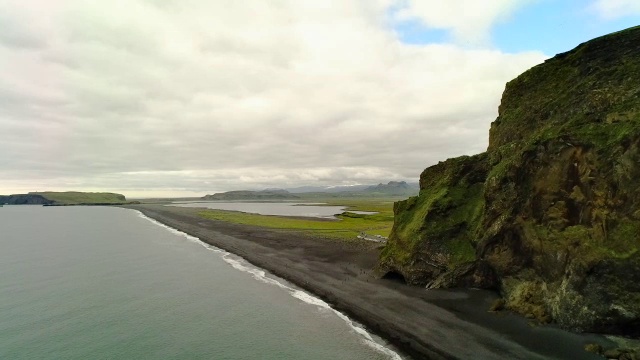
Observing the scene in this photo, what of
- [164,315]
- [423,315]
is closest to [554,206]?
[423,315]

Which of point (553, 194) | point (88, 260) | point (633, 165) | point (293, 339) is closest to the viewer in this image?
point (633, 165)

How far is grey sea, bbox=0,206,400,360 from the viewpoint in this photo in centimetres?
2897

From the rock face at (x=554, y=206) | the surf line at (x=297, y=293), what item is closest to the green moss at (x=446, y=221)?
the rock face at (x=554, y=206)

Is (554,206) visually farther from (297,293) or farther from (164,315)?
(164,315)

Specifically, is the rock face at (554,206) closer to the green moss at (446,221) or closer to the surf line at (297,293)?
the green moss at (446,221)

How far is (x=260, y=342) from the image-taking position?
3058cm

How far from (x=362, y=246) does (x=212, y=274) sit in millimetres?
30840

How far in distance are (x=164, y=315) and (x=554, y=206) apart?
40.1 meters

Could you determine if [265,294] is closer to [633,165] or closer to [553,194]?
[553,194]

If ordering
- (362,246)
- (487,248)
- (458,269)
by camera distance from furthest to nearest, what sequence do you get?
(362,246) < (458,269) < (487,248)

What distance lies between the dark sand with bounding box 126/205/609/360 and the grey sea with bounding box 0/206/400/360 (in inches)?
86.2

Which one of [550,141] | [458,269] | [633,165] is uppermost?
[550,141]

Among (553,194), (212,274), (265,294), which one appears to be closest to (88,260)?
(212,274)

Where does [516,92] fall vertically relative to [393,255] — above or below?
above
